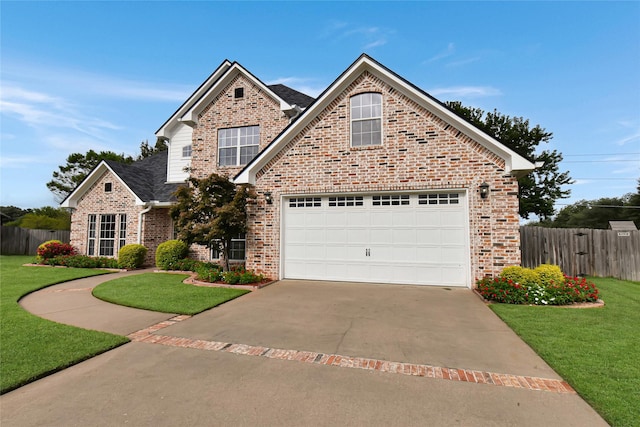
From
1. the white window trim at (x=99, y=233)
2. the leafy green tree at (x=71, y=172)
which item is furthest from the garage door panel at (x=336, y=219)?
the leafy green tree at (x=71, y=172)

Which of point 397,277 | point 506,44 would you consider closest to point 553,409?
point 397,277

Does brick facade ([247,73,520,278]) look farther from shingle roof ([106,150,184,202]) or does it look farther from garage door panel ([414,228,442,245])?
shingle roof ([106,150,184,202])

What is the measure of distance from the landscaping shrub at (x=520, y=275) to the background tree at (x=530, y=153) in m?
17.6

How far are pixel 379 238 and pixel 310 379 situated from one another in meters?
6.30

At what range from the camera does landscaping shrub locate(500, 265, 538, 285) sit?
7289 mm

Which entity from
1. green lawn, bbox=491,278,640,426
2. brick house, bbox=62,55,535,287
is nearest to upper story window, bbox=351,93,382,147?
brick house, bbox=62,55,535,287

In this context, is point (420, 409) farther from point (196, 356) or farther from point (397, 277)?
point (397, 277)

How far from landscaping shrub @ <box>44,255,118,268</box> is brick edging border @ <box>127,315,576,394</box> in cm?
1075

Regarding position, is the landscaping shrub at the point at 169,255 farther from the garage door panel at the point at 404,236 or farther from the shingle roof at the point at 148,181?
the garage door panel at the point at 404,236

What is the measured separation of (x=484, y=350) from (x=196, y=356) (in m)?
4.15

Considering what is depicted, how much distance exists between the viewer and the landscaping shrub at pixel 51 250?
14078 millimetres

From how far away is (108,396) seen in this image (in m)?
3.11

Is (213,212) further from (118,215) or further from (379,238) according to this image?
(118,215)

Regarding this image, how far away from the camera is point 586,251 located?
458 inches
